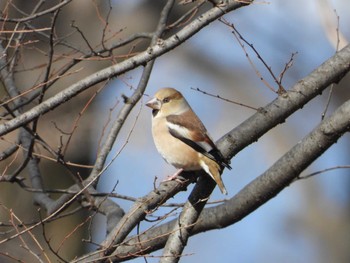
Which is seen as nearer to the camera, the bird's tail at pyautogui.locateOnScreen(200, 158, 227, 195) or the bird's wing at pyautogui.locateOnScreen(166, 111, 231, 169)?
the bird's tail at pyautogui.locateOnScreen(200, 158, 227, 195)

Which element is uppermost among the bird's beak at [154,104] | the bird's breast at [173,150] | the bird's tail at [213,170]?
the bird's beak at [154,104]

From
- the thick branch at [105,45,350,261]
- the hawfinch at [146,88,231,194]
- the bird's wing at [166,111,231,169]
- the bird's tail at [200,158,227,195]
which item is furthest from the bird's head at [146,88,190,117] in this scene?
the thick branch at [105,45,350,261]

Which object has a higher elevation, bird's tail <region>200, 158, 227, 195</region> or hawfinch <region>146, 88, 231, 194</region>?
hawfinch <region>146, 88, 231, 194</region>

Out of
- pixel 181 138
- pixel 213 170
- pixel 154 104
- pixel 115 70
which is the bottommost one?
pixel 213 170

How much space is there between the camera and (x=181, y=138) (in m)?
5.43

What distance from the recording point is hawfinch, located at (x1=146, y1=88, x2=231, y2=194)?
4891 millimetres

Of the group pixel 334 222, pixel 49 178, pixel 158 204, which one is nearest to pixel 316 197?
pixel 334 222

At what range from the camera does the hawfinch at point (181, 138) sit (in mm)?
4891

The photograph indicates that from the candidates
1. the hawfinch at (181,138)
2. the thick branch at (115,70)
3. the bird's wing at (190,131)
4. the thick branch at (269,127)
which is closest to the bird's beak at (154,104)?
the hawfinch at (181,138)

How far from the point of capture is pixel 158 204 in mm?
4277

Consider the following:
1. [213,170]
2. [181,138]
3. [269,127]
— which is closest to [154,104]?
[181,138]

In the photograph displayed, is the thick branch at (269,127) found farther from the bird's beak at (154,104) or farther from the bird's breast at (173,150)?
the bird's beak at (154,104)

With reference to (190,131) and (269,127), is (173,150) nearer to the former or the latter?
(190,131)

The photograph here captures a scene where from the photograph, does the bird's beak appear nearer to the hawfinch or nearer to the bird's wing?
the hawfinch
